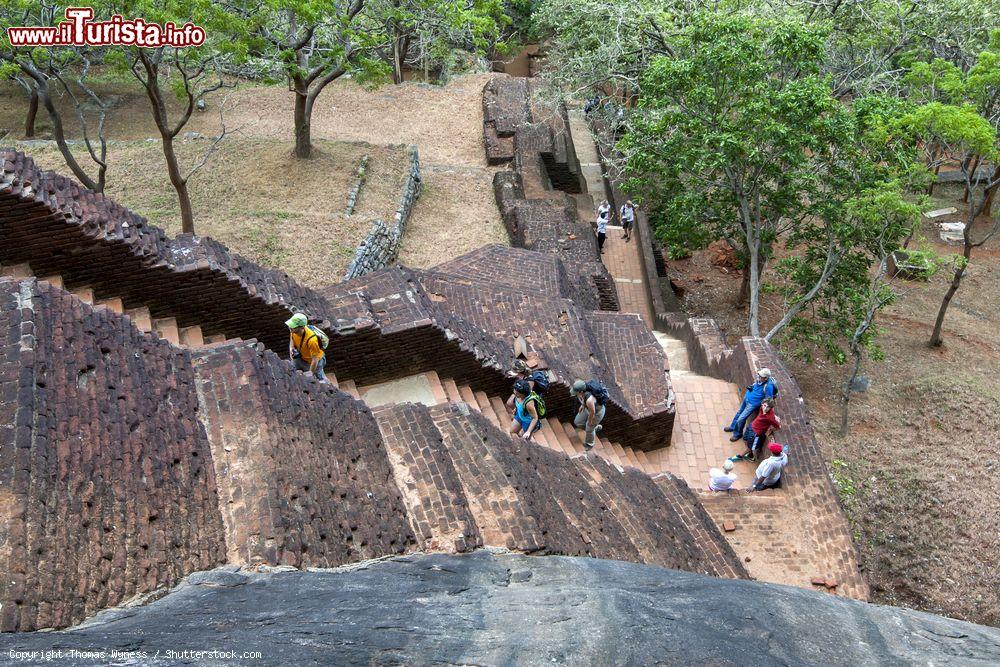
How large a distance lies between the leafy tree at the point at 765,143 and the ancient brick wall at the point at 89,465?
421 inches

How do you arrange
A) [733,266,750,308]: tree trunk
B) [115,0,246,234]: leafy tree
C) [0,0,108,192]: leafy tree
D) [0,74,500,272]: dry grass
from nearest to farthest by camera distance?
1. [115,0,246,234]: leafy tree
2. [0,0,108,192]: leafy tree
3. [0,74,500,272]: dry grass
4. [733,266,750,308]: tree trunk

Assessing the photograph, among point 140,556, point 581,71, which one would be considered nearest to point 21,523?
point 140,556

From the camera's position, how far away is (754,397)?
1100 centimetres

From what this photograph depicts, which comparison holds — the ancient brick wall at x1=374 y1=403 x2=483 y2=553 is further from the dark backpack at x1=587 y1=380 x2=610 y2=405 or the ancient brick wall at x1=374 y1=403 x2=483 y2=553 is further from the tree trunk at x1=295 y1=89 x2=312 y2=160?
the tree trunk at x1=295 y1=89 x2=312 y2=160

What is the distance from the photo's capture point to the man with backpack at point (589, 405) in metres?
9.98

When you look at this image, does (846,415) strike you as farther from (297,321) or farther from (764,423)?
(297,321)

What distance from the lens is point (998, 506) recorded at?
11.4 metres

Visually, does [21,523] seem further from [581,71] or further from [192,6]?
[581,71]

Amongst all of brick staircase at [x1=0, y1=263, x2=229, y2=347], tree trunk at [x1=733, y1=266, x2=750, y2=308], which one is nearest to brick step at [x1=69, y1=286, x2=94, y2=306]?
brick staircase at [x1=0, y1=263, x2=229, y2=347]

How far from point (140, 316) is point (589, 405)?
5.20 m

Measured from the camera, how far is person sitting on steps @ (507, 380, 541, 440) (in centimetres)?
955

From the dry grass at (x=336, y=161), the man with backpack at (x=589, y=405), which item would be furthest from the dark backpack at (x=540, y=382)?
the dry grass at (x=336, y=161)

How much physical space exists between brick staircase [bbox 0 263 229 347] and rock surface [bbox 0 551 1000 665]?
12.6 ft

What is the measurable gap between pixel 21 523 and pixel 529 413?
6.09 metres
